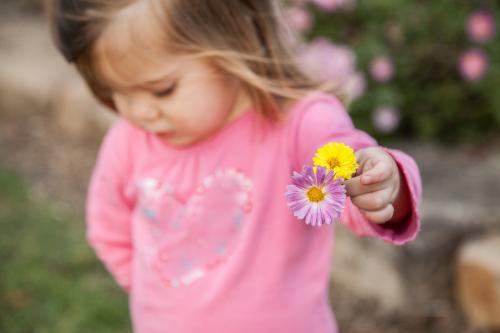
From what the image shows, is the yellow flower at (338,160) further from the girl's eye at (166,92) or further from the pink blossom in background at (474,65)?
the pink blossom in background at (474,65)

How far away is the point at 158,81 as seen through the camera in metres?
1.31

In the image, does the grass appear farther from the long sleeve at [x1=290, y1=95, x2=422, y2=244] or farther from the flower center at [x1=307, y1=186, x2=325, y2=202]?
the flower center at [x1=307, y1=186, x2=325, y2=202]

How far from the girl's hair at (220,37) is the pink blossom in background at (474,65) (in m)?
1.71

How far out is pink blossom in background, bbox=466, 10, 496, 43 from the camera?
296cm

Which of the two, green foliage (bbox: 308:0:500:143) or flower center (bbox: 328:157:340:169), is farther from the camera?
green foliage (bbox: 308:0:500:143)

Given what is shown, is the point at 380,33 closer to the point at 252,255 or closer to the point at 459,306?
the point at 459,306

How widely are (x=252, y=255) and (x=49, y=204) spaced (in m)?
2.47

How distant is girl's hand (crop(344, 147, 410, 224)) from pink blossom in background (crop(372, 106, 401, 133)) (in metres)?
1.98

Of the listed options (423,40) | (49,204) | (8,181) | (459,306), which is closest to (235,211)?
(459,306)

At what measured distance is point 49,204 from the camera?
3631 millimetres

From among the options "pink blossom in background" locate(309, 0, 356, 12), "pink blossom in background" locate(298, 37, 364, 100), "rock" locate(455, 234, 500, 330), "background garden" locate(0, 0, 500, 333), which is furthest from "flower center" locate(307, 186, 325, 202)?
"pink blossom in background" locate(309, 0, 356, 12)

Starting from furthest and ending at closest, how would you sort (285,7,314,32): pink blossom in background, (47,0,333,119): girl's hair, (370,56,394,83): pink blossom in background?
(285,7,314,32): pink blossom in background, (370,56,394,83): pink blossom in background, (47,0,333,119): girl's hair

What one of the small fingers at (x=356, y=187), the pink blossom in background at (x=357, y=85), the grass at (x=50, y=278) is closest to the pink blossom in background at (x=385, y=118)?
the pink blossom in background at (x=357, y=85)

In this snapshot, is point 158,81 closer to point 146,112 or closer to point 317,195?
point 146,112
